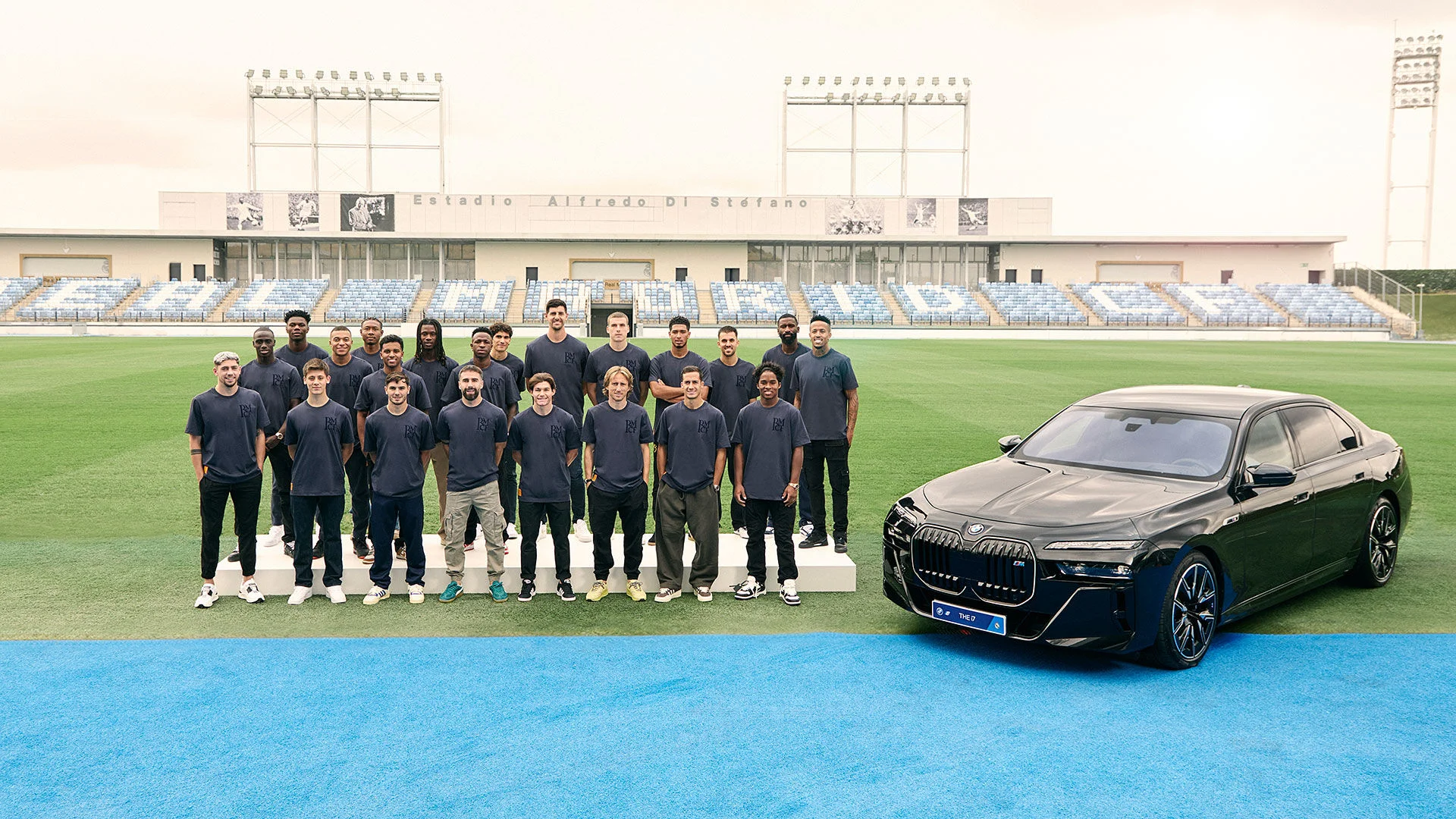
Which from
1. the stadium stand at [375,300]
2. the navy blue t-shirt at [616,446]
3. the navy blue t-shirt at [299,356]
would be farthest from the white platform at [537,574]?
the stadium stand at [375,300]

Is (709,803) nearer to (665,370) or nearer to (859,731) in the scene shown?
(859,731)

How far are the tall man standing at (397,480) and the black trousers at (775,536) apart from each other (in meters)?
2.39

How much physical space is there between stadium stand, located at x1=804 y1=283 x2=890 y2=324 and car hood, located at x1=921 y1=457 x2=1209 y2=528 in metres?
51.2

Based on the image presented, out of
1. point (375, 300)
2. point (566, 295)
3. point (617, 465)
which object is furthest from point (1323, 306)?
point (617, 465)

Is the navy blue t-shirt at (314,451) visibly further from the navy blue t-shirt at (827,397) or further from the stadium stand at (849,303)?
the stadium stand at (849,303)

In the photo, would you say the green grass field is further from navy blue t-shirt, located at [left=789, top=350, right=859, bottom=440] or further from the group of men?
navy blue t-shirt, located at [left=789, top=350, right=859, bottom=440]

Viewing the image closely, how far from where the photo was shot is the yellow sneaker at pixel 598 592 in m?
7.59

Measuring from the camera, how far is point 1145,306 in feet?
204

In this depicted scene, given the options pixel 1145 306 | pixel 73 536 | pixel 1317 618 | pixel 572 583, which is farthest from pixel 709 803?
pixel 1145 306

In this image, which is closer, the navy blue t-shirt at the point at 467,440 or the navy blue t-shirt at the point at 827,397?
the navy blue t-shirt at the point at 467,440

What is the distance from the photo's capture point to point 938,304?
62969mm

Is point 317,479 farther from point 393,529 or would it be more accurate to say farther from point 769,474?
point 769,474

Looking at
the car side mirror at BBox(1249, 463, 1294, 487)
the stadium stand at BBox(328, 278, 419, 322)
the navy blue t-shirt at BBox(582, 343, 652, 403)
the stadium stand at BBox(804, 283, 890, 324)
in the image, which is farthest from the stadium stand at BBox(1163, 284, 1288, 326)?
the car side mirror at BBox(1249, 463, 1294, 487)

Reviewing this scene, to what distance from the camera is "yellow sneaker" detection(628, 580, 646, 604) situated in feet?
24.9
